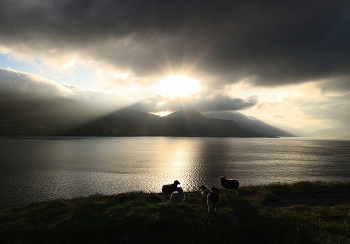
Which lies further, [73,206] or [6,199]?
[6,199]

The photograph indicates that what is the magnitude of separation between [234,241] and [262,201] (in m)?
12.9

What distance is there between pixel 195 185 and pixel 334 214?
2924 centimetres

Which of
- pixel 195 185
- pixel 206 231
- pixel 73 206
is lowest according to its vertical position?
pixel 195 185

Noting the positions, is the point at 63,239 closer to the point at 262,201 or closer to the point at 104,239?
the point at 104,239

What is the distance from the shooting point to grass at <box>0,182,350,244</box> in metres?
13.5

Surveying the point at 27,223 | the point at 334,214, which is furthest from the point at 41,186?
the point at 334,214

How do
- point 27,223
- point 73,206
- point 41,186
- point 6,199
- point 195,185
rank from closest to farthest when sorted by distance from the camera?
point 27,223 < point 73,206 < point 6,199 < point 41,186 < point 195,185

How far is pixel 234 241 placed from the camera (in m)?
12.9

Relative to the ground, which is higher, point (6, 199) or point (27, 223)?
point (27, 223)

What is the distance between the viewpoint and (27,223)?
17.5 meters

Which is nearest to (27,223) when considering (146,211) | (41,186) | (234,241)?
(146,211)

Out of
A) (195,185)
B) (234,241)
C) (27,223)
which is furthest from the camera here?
(195,185)

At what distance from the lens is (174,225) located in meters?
15.4

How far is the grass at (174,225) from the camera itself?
1351 centimetres
